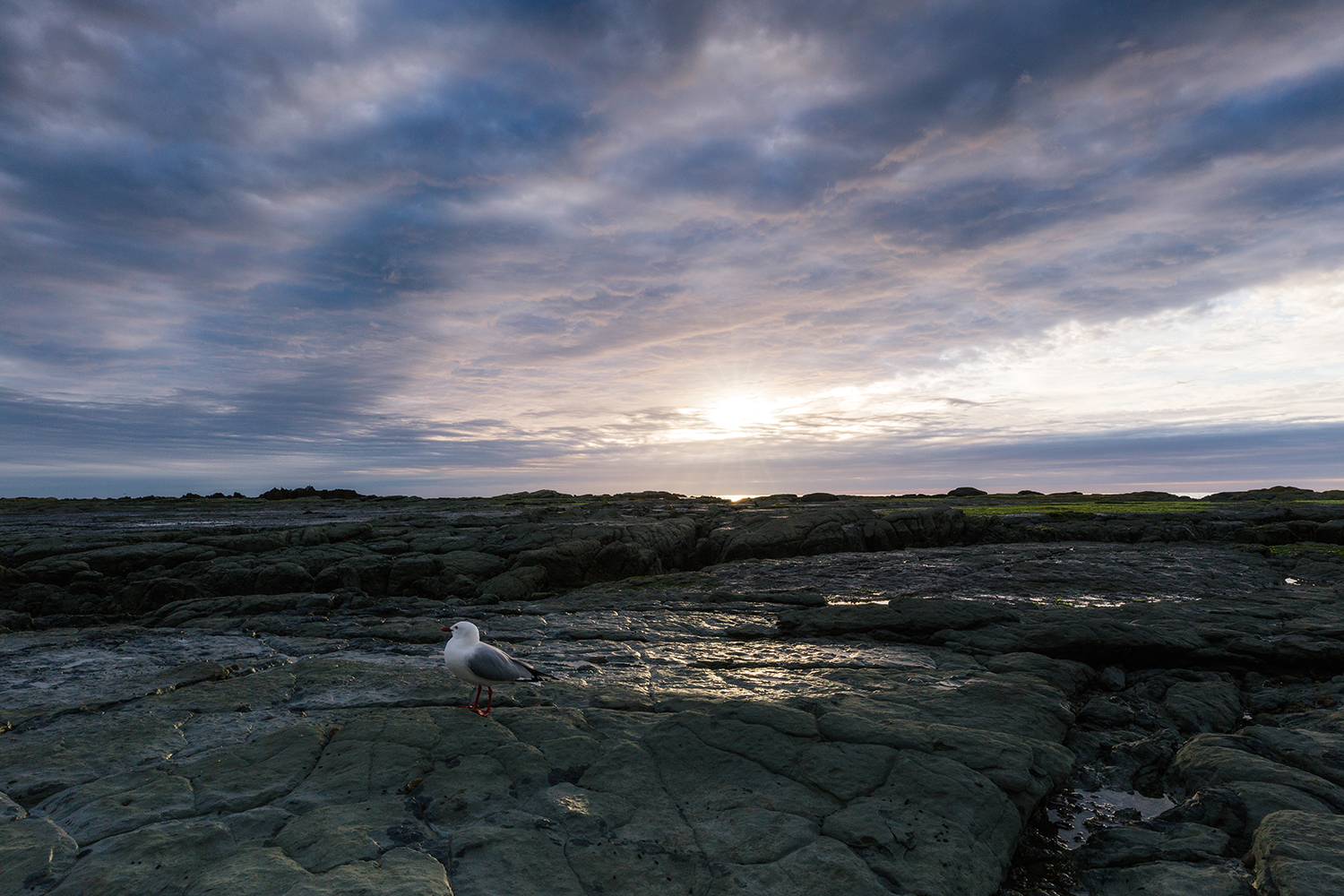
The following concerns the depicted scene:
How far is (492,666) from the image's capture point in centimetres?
679

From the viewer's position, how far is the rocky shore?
14.1ft

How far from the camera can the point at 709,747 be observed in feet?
19.2

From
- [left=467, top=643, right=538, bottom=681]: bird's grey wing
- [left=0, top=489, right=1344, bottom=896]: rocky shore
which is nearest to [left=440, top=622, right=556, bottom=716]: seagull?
[left=467, top=643, right=538, bottom=681]: bird's grey wing

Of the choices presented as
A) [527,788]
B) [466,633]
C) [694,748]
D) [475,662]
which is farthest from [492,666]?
[694,748]

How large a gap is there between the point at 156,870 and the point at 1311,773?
9.93 meters

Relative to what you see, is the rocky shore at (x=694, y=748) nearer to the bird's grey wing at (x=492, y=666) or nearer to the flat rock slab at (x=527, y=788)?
the flat rock slab at (x=527, y=788)

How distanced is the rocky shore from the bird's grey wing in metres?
0.47

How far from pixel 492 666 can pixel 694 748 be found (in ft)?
8.21

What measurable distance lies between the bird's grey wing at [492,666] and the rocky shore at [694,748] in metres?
0.47

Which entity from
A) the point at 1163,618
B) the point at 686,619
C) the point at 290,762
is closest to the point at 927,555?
the point at 1163,618

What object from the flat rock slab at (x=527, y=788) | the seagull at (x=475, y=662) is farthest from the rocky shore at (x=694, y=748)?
the seagull at (x=475, y=662)

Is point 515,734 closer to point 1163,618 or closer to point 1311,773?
point 1311,773

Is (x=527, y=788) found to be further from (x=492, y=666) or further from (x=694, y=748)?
(x=492, y=666)

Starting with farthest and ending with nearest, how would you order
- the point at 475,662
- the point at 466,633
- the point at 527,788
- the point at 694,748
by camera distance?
the point at 466,633 < the point at 475,662 < the point at 694,748 < the point at 527,788
